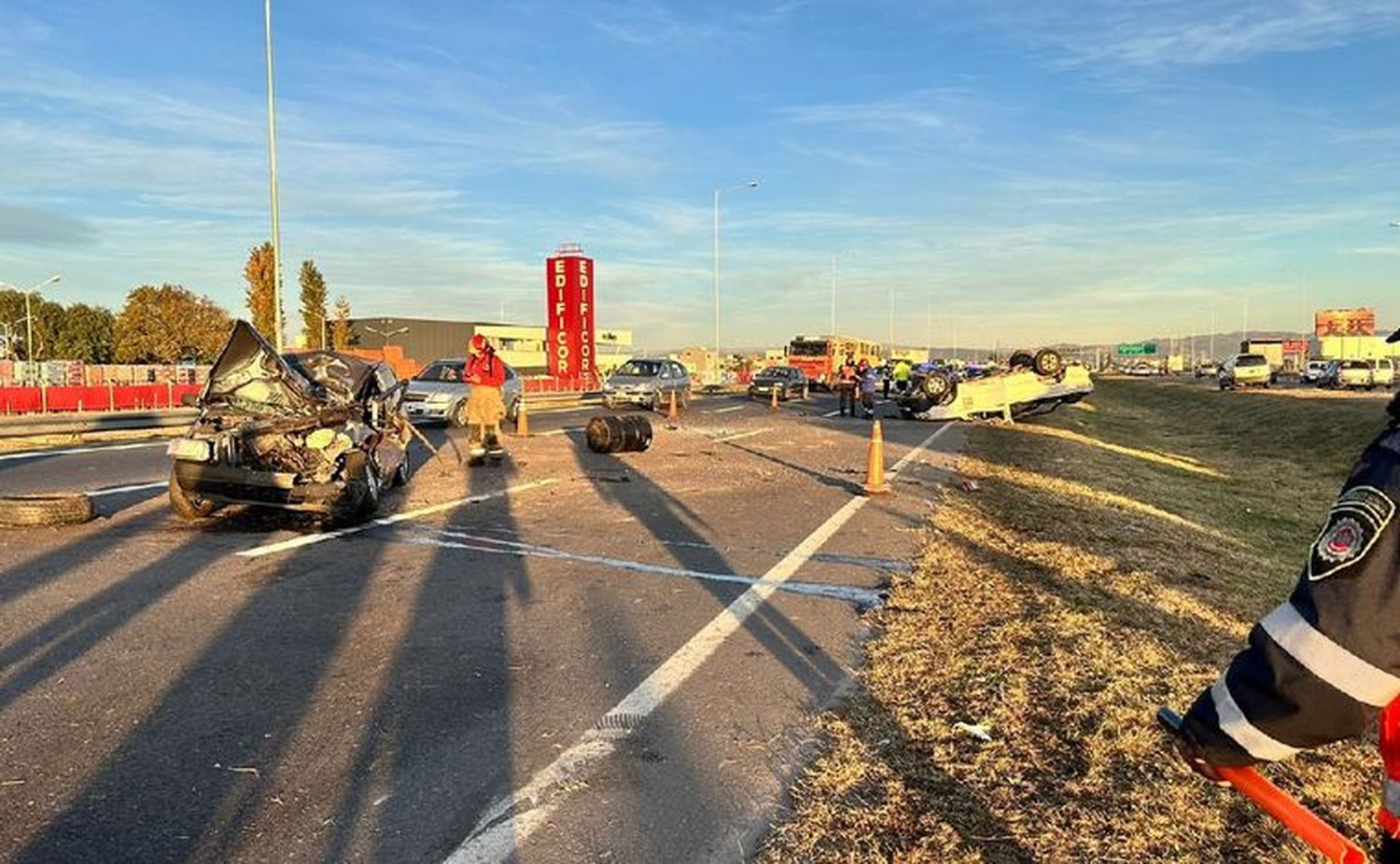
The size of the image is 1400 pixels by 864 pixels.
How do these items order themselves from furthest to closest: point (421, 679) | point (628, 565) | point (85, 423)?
point (85, 423)
point (628, 565)
point (421, 679)

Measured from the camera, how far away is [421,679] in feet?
16.2

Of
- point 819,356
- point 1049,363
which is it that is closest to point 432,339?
point 819,356

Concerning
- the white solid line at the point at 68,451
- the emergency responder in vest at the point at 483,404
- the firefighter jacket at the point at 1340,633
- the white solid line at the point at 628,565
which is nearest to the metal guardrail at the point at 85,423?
the white solid line at the point at 68,451

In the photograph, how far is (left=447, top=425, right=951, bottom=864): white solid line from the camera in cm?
328

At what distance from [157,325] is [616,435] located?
82.1 meters

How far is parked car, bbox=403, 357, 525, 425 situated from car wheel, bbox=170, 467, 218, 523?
1100 centimetres

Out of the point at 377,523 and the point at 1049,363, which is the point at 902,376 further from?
the point at 377,523

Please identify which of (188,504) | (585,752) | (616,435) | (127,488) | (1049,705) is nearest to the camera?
(585,752)

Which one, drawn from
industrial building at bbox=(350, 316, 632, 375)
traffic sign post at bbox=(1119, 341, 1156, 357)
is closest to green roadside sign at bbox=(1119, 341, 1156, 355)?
traffic sign post at bbox=(1119, 341, 1156, 357)

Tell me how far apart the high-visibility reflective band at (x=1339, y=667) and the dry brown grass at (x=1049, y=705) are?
1950mm

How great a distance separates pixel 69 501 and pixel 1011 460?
1391cm

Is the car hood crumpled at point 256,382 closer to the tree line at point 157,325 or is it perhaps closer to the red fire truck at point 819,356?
the red fire truck at point 819,356

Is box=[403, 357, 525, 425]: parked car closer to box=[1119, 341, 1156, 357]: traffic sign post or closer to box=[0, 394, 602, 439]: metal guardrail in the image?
box=[0, 394, 602, 439]: metal guardrail

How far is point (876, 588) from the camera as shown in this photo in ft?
23.5
